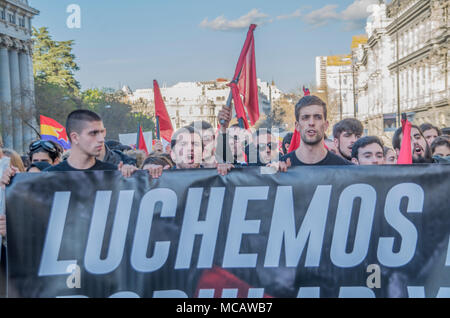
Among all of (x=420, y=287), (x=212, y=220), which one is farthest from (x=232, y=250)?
(x=420, y=287)

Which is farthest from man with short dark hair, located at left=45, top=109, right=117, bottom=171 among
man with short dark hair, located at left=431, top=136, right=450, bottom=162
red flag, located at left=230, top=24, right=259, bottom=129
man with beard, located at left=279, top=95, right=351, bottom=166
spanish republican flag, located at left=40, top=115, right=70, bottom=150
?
spanish republican flag, located at left=40, top=115, right=70, bottom=150

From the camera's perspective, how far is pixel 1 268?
4.57 metres

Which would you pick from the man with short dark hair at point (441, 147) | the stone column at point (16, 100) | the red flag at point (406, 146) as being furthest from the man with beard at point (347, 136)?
the stone column at point (16, 100)

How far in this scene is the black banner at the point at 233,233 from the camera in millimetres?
4375

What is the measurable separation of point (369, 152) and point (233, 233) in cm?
181

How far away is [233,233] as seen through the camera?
4.47 m

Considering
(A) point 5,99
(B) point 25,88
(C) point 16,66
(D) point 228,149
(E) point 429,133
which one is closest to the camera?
(D) point 228,149

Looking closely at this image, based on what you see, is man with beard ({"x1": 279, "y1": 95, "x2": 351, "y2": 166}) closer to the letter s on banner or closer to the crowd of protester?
the crowd of protester

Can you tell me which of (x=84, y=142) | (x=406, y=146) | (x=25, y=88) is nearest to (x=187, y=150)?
(x=84, y=142)

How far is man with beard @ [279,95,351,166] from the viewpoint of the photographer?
16.6 feet

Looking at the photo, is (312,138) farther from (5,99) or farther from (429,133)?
(5,99)

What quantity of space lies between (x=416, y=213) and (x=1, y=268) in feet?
10.2

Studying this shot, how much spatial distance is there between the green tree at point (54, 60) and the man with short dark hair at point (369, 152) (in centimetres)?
8700
